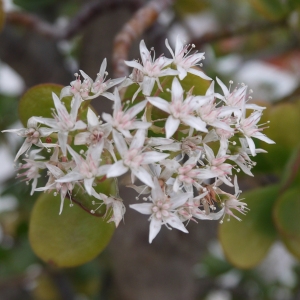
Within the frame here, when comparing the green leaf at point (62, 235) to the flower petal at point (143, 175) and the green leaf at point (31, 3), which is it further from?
the green leaf at point (31, 3)

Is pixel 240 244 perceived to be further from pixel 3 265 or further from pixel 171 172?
pixel 3 265

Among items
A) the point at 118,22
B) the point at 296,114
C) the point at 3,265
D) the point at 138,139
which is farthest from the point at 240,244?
the point at 3,265

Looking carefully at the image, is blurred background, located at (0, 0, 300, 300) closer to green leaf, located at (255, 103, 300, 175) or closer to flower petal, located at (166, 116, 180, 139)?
A: green leaf, located at (255, 103, 300, 175)

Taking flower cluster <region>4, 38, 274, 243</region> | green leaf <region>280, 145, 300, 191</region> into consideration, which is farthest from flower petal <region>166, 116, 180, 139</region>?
green leaf <region>280, 145, 300, 191</region>

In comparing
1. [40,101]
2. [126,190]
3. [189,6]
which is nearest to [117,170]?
[40,101]

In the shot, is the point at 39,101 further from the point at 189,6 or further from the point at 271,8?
the point at 189,6

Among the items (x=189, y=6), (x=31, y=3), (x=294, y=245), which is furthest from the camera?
(x=189, y=6)
